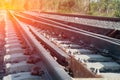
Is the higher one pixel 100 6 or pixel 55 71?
pixel 55 71

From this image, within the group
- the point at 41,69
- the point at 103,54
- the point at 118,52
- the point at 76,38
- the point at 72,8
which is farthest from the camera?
the point at 72,8

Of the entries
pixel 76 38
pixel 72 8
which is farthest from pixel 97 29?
pixel 72 8

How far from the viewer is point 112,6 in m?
44.1

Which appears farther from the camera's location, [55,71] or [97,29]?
[97,29]

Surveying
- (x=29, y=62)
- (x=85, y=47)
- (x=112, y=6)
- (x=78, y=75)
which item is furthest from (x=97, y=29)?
(x=112, y=6)

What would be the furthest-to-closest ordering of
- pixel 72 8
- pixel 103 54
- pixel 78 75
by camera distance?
pixel 72 8 → pixel 103 54 → pixel 78 75

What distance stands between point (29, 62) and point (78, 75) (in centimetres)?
172

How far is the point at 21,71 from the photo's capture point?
4.83 m

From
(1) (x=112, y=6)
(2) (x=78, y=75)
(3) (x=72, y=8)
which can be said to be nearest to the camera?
(2) (x=78, y=75)

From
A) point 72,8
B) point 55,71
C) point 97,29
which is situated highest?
point 55,71

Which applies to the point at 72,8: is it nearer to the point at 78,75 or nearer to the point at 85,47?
the point at 85,47

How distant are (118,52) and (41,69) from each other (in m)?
1.43

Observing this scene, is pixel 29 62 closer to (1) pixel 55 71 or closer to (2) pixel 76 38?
(1) pixel 55 71

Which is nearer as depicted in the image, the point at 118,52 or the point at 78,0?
the point at 118,52
